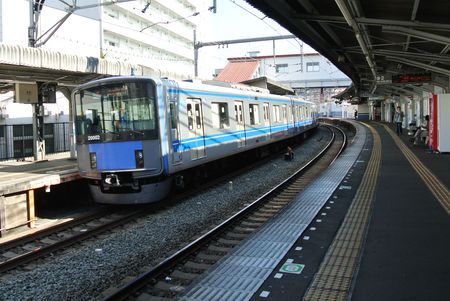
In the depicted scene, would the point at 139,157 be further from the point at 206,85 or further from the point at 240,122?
the point at 240,122

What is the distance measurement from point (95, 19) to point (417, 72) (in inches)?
1360

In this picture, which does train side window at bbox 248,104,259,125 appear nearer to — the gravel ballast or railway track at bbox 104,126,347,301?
the gravel ballast

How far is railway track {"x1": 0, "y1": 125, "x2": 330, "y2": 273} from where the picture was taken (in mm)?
6496

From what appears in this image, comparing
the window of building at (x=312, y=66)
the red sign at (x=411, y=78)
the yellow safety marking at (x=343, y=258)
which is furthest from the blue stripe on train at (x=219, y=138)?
the window of building at (x=312, y=66)

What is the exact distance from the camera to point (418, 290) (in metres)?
4.41

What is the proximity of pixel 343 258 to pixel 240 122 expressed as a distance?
8997 mm

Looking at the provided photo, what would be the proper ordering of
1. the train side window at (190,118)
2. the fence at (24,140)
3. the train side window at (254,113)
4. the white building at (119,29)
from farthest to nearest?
the white building at (119,29), the train side window at (254,113), the fence at (24,140), the train side window at (190,118)

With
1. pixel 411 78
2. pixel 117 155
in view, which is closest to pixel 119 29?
pixel 411 78

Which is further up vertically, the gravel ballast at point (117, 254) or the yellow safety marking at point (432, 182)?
the yellow safety marking at point (432, 182)

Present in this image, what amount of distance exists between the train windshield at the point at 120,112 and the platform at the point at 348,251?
3.16 m

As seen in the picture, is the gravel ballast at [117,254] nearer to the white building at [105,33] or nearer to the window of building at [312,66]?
the white building at [105,33]

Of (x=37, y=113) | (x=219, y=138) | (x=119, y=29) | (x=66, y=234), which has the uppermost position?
(x=119, y=29)

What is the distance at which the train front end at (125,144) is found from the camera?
884 centimetres

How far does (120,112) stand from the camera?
9070 millimetres
